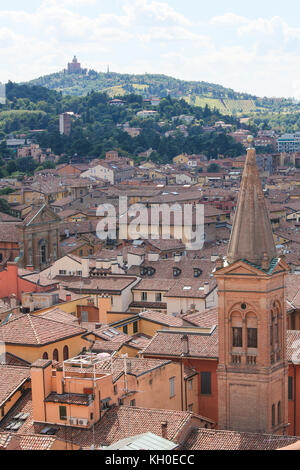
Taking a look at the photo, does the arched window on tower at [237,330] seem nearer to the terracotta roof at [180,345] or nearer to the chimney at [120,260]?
the terracotta roof at [180,345]

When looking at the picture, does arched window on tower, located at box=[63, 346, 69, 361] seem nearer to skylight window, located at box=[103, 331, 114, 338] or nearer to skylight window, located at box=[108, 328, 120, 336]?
skylight window, located at box=[103, 331, 114, 338]

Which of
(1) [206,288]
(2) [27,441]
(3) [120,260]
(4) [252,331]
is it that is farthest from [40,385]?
(3) [120,260]

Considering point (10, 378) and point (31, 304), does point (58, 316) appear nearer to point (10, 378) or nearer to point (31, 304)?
point (31, 304)

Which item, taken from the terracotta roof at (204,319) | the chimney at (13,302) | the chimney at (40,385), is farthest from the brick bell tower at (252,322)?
the chimney at (13,302)

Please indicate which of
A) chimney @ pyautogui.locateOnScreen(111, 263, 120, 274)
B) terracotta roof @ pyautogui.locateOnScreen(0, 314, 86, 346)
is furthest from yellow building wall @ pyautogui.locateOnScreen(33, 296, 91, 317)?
chimney @ pyautogui.locateOnScreen(111, 263, 120, 274)

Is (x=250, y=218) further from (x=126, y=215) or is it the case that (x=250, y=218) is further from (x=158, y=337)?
(x=126, y=215)

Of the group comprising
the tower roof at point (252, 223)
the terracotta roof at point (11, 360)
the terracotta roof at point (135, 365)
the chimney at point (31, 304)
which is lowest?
the chimney at point (31, 304)

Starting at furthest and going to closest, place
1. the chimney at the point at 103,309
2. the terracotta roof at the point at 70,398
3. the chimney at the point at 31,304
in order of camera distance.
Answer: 1. the chimney at the point at 31,304
2. the chimney at the point at 103,309
3. the terracotta roof at the point at 70,398
